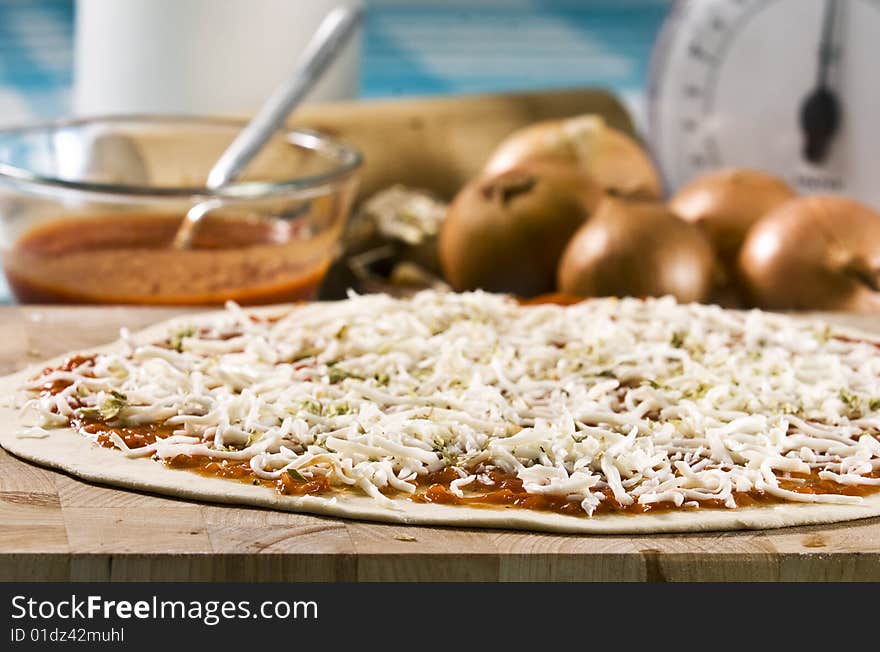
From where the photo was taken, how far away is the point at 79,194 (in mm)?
2129

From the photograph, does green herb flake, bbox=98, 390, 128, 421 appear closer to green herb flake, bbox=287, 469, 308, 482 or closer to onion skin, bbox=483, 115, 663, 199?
green herb flake, bbox=287, 469, 308, 482

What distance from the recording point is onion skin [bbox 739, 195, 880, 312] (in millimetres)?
2285

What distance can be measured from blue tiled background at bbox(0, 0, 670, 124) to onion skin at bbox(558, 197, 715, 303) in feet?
6.94

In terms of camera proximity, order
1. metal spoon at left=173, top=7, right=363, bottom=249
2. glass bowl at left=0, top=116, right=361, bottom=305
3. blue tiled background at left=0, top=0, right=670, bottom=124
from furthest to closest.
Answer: blue tiled background at left=0, top=0, right=670, bottom=124 < metal spoon at left=173, top=7, right=363, bottom=249 < glass bowl at left=0, top=116, right=361, bottom=305

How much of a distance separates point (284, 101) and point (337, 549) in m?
1.36

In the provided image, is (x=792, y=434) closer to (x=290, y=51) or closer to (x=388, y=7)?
(x=290, y=51)

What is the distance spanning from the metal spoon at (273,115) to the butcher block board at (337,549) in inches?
37.1

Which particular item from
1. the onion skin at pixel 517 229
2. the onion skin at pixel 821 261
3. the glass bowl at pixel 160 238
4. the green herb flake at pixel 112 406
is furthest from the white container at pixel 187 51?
the green herb flake at pixel 112 406

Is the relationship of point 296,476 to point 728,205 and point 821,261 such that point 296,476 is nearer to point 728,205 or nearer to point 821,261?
point 821,261

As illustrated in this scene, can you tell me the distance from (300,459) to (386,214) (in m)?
1.20

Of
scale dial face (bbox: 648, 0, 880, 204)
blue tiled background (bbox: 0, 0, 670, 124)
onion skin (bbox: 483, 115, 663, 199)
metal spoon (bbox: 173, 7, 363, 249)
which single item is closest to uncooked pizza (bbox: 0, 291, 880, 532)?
metal spoon (bbox: 173, 7, 363, 249)

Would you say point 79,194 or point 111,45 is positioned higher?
point 111,45
